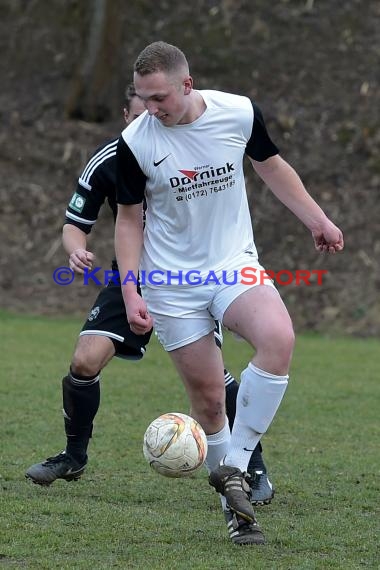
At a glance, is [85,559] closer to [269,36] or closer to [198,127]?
[198,127]

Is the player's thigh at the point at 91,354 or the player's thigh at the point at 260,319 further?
the player's thigh at the point at 91,354

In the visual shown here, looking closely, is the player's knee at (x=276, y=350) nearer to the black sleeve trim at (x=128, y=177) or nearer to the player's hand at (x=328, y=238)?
the player's hand at (x=328, y=238)

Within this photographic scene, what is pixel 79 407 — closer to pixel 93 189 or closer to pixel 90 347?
pixel 90 347

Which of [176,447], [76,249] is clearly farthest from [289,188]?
[176,447]

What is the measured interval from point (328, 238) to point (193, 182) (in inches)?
27.6

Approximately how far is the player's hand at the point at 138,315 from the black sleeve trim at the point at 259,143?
908 mm

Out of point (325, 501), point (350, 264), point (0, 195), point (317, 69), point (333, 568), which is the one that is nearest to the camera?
point (333, 568)


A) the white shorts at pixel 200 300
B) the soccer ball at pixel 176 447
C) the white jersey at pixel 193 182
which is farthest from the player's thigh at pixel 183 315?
the soccer ball at pixel 176 447

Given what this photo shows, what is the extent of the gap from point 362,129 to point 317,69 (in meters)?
A: 1.92

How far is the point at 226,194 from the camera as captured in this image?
485cm

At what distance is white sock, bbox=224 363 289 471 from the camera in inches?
180

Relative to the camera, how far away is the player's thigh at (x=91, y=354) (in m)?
5.83

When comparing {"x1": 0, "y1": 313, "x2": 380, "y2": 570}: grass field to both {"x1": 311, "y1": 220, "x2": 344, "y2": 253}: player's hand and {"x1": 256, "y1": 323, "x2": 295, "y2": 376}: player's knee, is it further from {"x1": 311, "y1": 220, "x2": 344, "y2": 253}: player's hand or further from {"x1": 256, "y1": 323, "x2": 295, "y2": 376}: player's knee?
{"x1": 311, "y1": 220, "x2": 344, "y2": 253}: player's hand

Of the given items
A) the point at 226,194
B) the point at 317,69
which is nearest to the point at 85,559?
the point at 226,194
